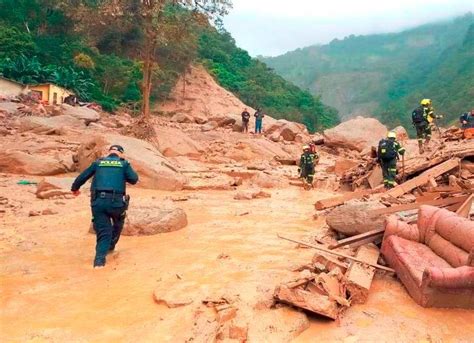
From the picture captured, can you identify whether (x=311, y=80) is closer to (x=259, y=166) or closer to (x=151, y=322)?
(x=259, y=166)

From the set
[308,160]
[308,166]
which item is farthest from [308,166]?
[308,160]

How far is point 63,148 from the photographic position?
1455 centimetres

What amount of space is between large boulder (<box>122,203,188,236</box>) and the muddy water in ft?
0.55

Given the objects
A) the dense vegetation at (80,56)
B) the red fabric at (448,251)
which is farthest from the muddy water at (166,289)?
the dense vegetation at (80,56)

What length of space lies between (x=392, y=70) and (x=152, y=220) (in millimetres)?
131262

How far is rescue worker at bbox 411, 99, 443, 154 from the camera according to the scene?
12742 mm

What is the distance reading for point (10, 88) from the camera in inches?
1086

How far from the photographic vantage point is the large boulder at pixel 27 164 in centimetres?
1178

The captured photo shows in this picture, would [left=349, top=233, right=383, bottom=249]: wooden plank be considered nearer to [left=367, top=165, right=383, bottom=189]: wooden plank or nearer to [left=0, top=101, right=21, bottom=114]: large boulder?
[left=367, top=165, right=383, bottom=189]: wooden plank

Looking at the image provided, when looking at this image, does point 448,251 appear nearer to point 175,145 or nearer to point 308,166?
point 308,166

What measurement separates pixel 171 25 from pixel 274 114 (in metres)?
33.8

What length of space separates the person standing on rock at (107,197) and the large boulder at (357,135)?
1896 centimetres

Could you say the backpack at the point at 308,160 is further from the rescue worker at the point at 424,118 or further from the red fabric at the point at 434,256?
the red fabric at the point at 434,256

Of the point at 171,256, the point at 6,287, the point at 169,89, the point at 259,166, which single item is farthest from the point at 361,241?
the point at 169,89
